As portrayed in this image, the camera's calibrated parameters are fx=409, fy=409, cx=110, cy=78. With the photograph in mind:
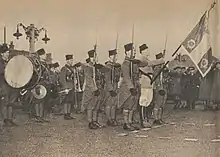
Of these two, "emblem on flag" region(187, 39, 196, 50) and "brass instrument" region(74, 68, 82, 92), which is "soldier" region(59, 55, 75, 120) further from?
"emblem on flag" region(187, 39, 196, 50)

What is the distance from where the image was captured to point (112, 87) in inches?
60.9

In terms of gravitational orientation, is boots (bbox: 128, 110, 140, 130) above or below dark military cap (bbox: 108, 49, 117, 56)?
below

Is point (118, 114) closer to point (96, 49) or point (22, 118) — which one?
point (96, 49)

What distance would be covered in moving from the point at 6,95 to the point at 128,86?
47 centimetres

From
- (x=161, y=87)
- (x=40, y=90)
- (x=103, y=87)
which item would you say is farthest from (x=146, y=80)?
(x=40, y=90)

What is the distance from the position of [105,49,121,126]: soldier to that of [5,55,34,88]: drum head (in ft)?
0.97

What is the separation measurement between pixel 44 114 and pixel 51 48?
252 millimetres

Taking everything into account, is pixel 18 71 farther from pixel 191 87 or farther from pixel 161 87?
pixel 191 87

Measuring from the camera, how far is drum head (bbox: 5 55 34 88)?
1562 mm

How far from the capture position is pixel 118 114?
1536mm

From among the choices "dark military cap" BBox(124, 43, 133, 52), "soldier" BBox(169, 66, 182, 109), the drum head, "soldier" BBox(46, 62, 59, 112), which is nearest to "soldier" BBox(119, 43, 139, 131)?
"dark military cap" BBox(124, 43, 133, 52)

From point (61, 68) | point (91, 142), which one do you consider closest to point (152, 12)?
point (61, 68)

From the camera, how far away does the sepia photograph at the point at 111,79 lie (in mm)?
1533

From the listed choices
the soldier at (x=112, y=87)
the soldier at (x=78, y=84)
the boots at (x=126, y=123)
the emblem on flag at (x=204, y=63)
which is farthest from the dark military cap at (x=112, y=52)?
the emblem on flag at (x=204, y=63)
